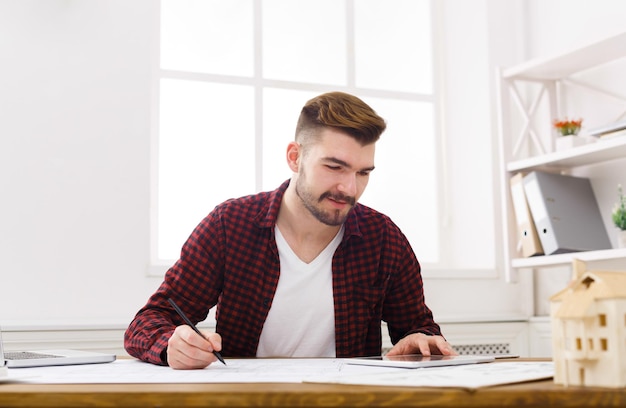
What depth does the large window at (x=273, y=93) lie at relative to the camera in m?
2.82

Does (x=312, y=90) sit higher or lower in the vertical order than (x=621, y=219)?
higher

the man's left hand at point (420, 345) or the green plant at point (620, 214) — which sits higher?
the green plant at point (620, 214)

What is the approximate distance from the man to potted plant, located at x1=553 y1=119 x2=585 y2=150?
0.85 m

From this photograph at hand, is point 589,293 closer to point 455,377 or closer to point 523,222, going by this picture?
point 455,377

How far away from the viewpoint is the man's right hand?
1304 mm

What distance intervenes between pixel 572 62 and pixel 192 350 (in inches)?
73.5

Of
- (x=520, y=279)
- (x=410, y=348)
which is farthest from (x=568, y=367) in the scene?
(x=520, y=279)

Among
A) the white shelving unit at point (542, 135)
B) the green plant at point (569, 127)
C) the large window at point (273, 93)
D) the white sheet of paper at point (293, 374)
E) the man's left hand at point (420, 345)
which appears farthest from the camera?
the large window at point (273, 93)

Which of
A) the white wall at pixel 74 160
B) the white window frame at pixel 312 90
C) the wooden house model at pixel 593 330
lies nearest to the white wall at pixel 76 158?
the white wall at pixel 74 160

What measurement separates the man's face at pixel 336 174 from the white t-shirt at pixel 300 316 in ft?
0.49

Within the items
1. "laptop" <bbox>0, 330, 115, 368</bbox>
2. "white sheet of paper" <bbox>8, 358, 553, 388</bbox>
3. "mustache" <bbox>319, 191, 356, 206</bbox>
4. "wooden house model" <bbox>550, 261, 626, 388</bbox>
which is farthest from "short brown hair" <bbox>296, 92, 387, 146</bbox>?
"wooden house model" <bbox>550, 261, 626, 388</bbox>

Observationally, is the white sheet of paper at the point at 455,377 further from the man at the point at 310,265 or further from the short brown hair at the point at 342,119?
the short brown hair at the point at 342,119

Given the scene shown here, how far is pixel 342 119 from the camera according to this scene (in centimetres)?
187

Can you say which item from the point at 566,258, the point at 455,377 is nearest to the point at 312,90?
the point at 566,258
